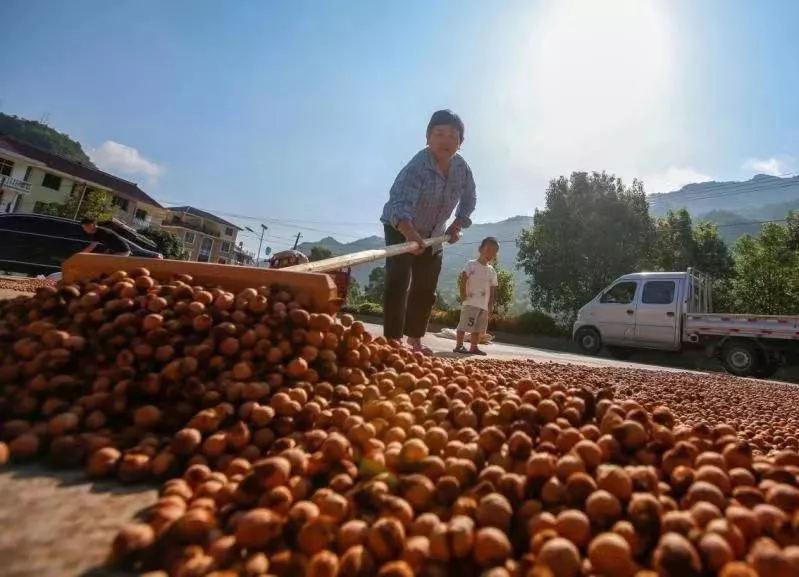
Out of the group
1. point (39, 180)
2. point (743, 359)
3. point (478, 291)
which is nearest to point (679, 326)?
point (743, 359)

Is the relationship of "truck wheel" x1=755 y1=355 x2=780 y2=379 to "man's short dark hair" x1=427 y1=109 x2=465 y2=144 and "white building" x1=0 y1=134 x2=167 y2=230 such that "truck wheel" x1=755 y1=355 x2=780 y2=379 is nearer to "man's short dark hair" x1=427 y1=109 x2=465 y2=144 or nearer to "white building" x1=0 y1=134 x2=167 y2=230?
"man's short dark hair" x1=427 y1=109 x2=465 y2=144

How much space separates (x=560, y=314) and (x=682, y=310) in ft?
50.7

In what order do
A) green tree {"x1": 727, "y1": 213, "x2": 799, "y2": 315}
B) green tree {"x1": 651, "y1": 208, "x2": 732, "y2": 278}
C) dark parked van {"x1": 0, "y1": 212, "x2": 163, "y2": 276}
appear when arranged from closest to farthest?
dark parked van {"x1": 0, "y1": 212, "x2": 163, "y2": 276} → green tree {"x1": 727, "y1": 213, "x2": 799, "y2": 315} → green tree {"x1": 651, "y1": 208, "x2": 732, "y2": 278}

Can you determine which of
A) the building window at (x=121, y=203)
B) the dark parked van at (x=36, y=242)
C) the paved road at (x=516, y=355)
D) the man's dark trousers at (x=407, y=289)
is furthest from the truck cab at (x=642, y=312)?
the building window at (x=121, y=203)

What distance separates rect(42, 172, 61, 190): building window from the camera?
39531 mm

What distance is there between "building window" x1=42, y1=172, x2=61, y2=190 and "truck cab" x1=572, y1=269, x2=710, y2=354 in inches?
1762

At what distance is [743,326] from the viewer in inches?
460

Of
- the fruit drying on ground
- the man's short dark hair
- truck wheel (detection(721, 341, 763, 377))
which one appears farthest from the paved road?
truck wheel (detection(721, 341, 763, 377))

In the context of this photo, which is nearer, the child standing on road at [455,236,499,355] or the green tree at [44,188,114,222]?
the child standing on road at [455,236,499,355]

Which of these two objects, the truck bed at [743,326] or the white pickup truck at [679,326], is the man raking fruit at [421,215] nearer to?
the truck bed at [743,326]

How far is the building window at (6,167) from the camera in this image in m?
36.9

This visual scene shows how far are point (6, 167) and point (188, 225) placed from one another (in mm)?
27452

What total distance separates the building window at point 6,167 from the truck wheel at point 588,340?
44658 millimetres

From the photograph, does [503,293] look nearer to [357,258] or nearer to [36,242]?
[36,242]
